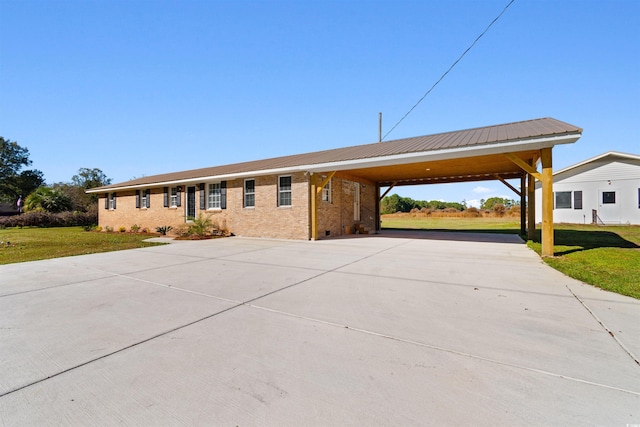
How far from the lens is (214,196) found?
46.5 feet

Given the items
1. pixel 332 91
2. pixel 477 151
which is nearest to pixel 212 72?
pixel 332 91

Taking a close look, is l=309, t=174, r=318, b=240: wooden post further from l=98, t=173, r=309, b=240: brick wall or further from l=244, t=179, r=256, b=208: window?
l=244, t=179, r=256, b=208: window

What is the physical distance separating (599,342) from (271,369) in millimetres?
3022

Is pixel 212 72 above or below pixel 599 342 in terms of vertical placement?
above

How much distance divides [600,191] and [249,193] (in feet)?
73.6

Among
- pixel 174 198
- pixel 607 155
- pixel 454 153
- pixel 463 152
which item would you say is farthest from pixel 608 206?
pixel 174 198

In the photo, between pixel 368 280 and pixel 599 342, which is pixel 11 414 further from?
pixel 599 342

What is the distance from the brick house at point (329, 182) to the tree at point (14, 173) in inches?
1593

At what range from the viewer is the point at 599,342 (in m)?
2.49

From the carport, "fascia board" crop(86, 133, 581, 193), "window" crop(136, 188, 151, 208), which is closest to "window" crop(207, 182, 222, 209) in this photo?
"fascia board" crop(86, 133, 581, 193)

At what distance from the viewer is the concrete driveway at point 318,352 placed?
163cm

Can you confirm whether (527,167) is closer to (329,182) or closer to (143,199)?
(329,182)

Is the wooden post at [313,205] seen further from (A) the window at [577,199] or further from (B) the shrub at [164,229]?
(A) the window at [577,199]

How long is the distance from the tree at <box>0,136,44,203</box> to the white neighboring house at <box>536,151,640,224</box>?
2611 inches
